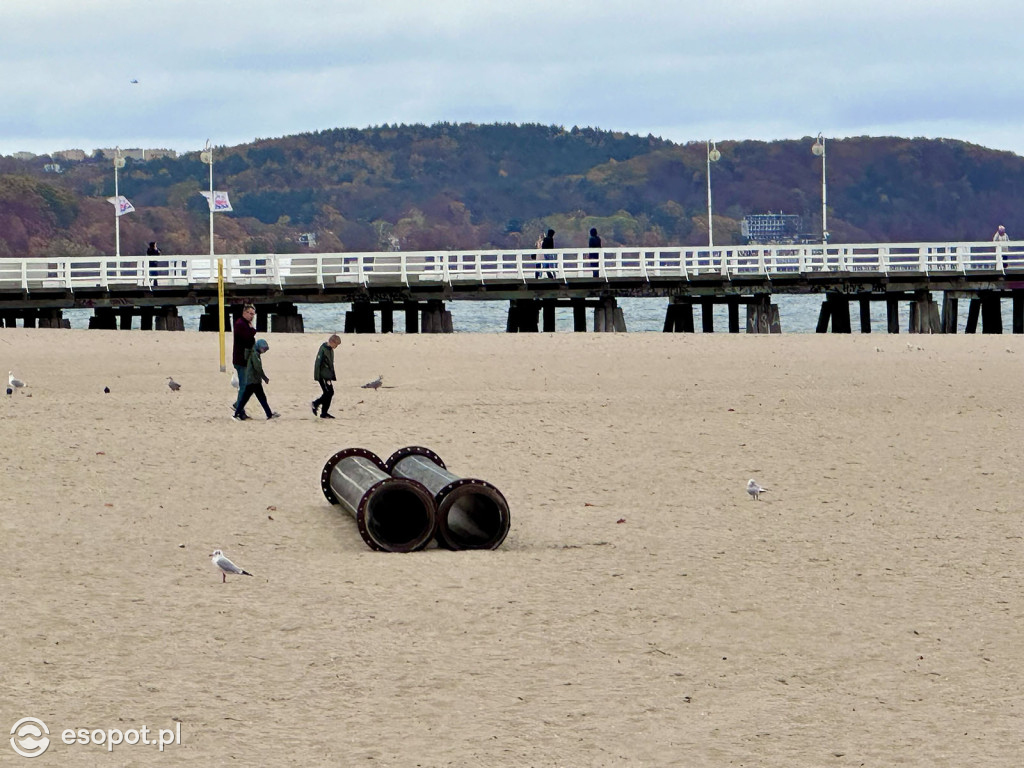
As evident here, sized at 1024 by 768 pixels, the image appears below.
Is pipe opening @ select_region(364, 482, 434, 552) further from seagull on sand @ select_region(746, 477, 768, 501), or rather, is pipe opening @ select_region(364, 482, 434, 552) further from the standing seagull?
the standing seagull

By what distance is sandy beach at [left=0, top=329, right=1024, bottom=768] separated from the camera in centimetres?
729

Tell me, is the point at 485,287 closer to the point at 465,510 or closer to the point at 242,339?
the point at 242,339

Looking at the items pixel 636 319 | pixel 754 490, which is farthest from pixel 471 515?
pixel 636 319

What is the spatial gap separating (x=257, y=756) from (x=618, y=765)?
1522 millimetres

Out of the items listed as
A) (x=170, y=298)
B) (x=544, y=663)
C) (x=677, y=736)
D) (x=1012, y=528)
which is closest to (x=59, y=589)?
(x=544, y=663)

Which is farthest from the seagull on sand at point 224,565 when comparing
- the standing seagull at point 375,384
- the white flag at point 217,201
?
the white flag at point 217,201

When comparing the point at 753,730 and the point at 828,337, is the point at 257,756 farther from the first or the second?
the point at 828,337

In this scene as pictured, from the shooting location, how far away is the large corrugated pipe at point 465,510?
36.8 feet

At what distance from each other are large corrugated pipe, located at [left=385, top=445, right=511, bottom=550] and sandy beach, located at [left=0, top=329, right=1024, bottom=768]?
0.76 ft

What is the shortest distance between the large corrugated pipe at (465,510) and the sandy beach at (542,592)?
9.1 inches

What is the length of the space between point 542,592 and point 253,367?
8.59 meters

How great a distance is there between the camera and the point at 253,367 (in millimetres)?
17922

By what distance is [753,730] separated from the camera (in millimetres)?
7289

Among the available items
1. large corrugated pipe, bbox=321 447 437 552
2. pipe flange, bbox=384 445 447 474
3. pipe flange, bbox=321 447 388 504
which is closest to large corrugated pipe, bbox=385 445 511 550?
large corrugated pipe, bbox=321 447 437 552
